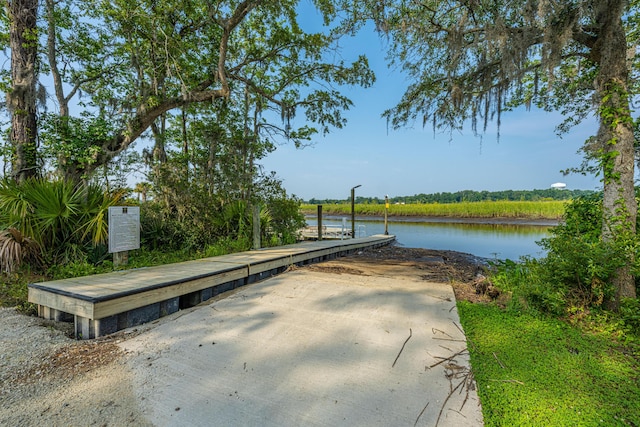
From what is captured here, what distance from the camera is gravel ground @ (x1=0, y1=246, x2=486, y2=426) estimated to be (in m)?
1.68

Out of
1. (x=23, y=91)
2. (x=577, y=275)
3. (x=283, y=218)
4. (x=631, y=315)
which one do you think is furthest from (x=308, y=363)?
(x=23, y=91)

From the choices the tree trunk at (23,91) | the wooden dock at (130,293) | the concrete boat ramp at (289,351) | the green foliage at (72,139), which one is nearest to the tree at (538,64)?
the concrete boat ramp at (289,351)

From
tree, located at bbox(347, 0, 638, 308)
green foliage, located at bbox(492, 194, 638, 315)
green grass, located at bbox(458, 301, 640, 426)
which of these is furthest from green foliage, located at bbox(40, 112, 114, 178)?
green foliage, located at bbox(492, 194, 638, 315)

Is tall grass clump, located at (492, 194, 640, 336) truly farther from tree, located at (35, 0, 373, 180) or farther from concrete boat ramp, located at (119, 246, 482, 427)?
tree, located at (35, 0, 373, 180)

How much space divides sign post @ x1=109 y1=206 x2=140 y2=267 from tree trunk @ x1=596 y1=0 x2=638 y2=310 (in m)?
6.14

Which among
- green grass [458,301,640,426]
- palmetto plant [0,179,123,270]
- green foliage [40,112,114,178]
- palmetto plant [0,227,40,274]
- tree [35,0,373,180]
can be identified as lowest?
green grass [458,301,640,426]

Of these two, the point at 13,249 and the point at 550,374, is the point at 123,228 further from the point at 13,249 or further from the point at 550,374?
the point at 550,374

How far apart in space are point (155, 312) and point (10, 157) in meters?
4.95

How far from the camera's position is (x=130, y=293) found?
2898 millimetres

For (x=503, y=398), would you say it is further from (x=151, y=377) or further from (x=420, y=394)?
(x=151, y=377)

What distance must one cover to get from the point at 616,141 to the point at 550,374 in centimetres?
260

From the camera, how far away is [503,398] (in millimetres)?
1796

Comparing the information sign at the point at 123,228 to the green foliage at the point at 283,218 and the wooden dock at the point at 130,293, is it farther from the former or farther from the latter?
the green foliage at the point at 283,218

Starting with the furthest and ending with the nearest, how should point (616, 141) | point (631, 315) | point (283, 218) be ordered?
1. point (283, 218)
2. point (616, 141)
3. point (631, 315)
